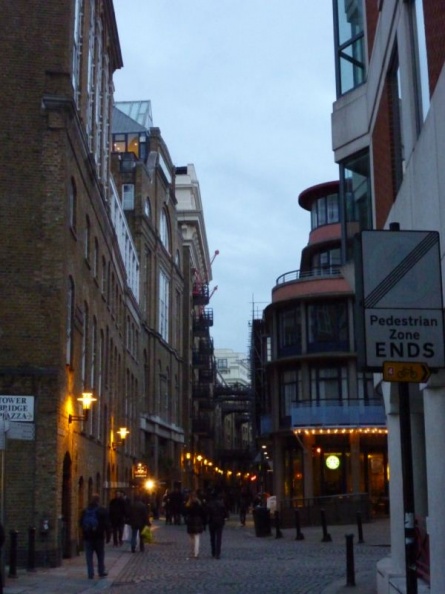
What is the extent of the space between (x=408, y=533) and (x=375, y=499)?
40.1 m

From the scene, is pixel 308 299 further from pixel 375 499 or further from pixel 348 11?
pixel 348 11

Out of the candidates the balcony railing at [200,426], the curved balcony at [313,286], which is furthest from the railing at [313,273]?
the balcony railing at [200,426]

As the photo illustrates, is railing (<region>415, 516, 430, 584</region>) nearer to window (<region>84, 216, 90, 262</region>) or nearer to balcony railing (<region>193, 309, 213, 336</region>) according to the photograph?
window (<region>84, 216, 90, 262</region>)

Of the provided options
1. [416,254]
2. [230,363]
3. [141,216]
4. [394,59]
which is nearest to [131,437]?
[141,216]

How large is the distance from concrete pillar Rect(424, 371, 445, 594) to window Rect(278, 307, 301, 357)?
38.2m

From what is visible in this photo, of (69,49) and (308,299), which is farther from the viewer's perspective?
(308,299)

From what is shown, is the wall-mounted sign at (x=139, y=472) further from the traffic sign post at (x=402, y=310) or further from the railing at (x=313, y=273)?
the traffic sign post at (x=402, y=310)

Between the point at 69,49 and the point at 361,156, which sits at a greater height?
the point at 69,49

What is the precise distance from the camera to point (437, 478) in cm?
967

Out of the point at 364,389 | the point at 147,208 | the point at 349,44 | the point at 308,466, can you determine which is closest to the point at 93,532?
the point at 349,44

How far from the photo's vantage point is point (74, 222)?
24.5m

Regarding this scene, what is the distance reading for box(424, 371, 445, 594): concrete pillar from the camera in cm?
953

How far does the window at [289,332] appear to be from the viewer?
159 ft

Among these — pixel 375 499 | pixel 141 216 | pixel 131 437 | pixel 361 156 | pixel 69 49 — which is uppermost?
pixel 141 216
